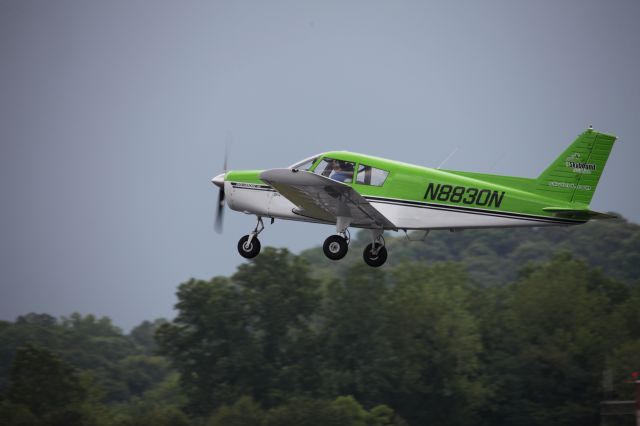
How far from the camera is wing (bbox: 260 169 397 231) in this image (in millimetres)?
18828

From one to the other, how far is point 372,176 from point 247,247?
330 centimetres

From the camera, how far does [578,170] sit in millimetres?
20062

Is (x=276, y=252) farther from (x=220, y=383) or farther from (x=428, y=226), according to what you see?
(x=428, y=226)

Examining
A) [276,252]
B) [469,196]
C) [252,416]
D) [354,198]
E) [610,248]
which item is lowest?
[252,416]

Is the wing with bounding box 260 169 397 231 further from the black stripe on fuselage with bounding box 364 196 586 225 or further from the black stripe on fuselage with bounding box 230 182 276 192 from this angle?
the black stripe on fuselage with bounding box 230 182 276 192

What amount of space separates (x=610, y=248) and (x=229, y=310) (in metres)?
64.2

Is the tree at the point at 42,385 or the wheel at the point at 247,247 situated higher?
the wheel at the point at 247,247

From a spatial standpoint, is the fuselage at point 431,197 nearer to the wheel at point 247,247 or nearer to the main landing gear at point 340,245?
the main landing gear at point 340,245

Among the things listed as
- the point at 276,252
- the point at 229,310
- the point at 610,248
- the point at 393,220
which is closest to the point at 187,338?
the point at 229,310

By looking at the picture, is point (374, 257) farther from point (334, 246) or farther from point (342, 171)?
point (342, 171)

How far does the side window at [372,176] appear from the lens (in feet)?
65.6

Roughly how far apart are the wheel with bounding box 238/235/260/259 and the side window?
2885mm

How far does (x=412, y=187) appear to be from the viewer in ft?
65.7

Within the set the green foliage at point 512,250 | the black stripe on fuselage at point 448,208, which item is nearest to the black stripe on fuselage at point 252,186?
the black stripe on fuselage at point 448,208
